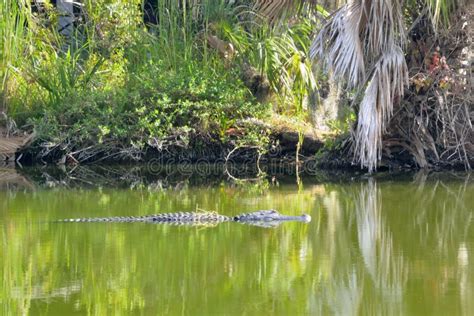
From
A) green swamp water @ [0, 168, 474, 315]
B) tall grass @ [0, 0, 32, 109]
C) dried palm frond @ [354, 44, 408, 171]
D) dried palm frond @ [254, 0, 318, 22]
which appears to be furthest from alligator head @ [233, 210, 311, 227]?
tall grass @ [0, 0, 32, 109]

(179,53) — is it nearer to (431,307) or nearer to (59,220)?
(59,220)

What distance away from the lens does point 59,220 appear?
9062mm

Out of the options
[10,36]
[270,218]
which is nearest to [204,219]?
[270,218]

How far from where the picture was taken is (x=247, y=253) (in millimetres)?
7387

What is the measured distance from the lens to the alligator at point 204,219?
346 inches

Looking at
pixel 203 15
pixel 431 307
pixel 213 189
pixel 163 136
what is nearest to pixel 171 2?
pixel 203 15

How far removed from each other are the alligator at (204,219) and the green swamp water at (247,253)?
0.19 m

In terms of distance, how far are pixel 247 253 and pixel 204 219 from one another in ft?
5.39

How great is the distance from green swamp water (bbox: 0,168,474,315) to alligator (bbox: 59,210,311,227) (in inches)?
7.4

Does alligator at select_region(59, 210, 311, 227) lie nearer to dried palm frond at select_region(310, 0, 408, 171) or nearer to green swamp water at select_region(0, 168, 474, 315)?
green swamp water at select_region(0, 168, 474, 315)

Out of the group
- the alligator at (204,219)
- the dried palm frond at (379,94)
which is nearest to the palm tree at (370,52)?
the dried palm frond at (379,94)

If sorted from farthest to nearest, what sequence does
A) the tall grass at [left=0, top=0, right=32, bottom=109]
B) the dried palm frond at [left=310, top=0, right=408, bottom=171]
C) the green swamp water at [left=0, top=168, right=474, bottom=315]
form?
the tall grass at [left=0, top=0, right=32, bottom=109], the dried palm frond at [left=310, top=0, right=408, bottom=171], the green swamp water at [left=0, top=168, right=474, bottom=315]

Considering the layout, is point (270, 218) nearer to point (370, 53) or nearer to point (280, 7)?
point (370, 53)

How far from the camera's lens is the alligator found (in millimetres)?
8781
